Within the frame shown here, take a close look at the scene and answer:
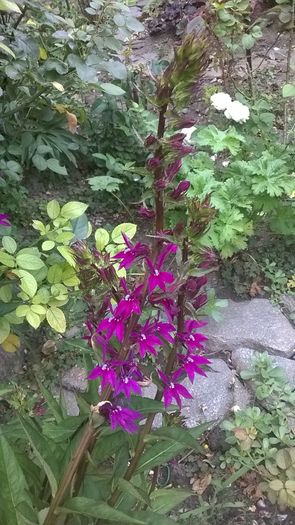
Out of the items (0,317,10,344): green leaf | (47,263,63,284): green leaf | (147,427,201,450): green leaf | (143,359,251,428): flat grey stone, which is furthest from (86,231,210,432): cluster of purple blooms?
(143,359,251,428): flat grey stone

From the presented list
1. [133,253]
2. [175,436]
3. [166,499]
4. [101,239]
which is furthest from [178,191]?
[166,499]

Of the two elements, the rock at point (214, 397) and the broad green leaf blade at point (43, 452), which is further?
the rock at point (214, 397)

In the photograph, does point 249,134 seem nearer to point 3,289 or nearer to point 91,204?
point 91,204

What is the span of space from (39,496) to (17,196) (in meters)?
1.71

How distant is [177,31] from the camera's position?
4898 mm

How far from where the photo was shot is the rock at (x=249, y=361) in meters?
2.53

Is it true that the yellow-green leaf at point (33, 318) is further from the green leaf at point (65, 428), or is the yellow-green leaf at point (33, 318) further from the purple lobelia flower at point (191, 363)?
the purple lobelia flower at point (191, 363)

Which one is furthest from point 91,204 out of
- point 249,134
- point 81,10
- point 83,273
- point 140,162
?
point 83,273

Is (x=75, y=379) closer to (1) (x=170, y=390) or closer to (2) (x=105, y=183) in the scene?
(2) (x=105, y=183)

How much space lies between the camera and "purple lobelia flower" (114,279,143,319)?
0.97 metres

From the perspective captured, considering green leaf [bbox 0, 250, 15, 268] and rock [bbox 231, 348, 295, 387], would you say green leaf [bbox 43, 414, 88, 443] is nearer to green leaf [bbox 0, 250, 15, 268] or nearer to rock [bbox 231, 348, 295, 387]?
green leaf [bbox 0, 250, 15, 268]

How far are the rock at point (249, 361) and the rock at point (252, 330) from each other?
43 mm

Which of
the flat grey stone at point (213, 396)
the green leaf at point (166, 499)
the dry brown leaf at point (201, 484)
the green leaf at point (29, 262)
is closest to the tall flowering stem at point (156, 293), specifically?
the green leaf at point (166, 499)

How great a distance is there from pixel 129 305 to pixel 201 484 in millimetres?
1395
